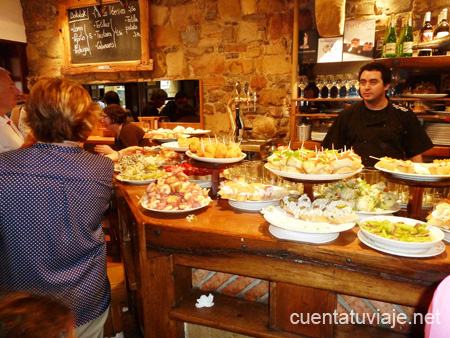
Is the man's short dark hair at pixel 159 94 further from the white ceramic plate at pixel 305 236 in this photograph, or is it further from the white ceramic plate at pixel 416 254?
the white ceramic plate at pixel 416 254

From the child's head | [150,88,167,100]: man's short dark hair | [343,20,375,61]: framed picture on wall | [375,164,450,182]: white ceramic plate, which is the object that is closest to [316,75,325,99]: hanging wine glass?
[343,20,375,61]: framed picture on wall

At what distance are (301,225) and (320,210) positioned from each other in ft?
0.45

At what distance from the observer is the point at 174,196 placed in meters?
1.88

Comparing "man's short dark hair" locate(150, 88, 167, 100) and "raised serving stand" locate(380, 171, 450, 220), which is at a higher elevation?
"man's short dark hair" locate(150, 88, 167, 100)

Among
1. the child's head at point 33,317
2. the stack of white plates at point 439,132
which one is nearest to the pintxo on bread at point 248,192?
the child's head at point 33,317

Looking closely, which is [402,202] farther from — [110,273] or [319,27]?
[319,27]

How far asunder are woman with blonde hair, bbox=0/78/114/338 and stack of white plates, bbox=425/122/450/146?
11.6 ft

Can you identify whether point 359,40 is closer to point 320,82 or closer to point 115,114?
point 320,82

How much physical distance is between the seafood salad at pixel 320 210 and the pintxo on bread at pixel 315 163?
5.6 inches

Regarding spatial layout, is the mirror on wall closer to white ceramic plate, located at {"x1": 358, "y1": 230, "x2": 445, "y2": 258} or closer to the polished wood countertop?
the polished wood countertop

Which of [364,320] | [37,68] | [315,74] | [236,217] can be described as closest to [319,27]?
[315,74]

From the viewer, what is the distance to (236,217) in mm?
1811

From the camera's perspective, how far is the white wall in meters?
5.78

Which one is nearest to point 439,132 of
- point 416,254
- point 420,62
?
point 420,62
